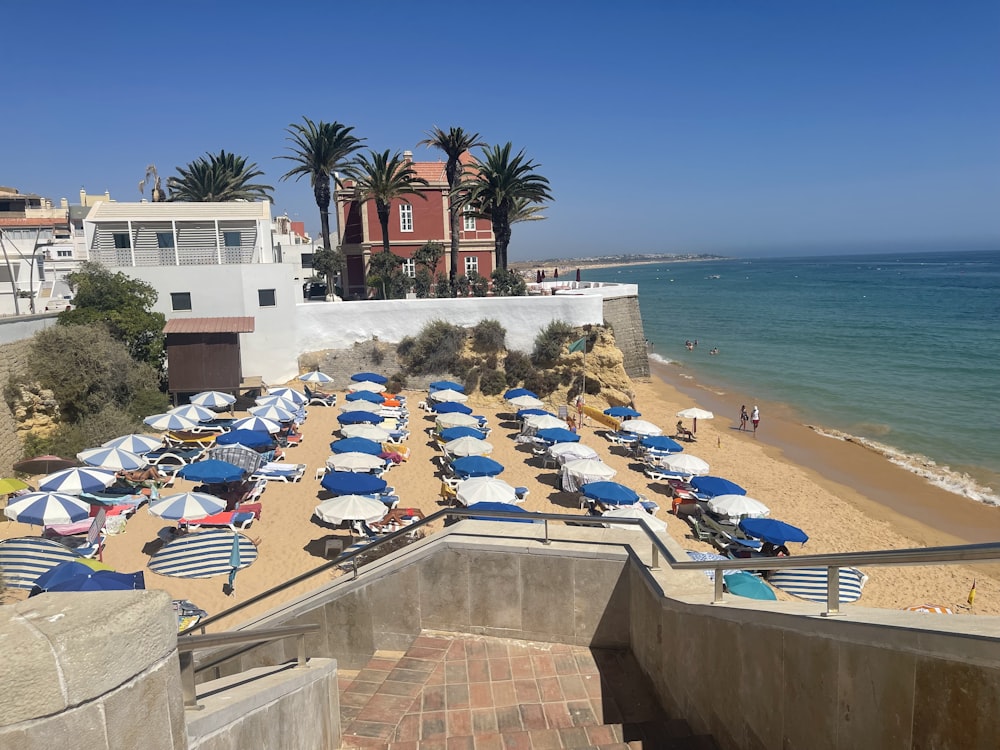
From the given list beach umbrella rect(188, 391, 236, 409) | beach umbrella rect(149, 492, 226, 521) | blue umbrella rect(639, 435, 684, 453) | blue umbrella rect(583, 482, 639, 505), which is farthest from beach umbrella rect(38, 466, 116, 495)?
blue umbrella rect(639, 435, 684, 453)

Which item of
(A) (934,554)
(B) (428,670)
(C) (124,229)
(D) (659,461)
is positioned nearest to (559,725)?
(B) (428,670)

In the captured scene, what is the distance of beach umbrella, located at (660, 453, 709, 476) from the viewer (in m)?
20.0

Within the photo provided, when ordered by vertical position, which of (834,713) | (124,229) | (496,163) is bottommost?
(834,713)

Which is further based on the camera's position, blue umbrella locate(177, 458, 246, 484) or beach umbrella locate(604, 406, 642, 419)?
beach umbrella locate(604, 406, 642, 419)

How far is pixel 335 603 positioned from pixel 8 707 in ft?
17.9

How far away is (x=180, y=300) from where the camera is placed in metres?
27.7

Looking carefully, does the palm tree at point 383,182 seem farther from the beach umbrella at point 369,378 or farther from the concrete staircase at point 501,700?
the concrete staircase at point 501,700

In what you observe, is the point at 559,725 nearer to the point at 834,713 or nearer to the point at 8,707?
the point at 834,713

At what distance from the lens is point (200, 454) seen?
20.6 metres

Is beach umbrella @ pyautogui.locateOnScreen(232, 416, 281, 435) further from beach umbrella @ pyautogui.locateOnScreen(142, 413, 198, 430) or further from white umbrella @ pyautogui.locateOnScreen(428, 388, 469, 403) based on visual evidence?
white umbrella @ pyautogui.locateOnScreen(428, 388, 469, 403)

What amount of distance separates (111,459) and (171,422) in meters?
3.53

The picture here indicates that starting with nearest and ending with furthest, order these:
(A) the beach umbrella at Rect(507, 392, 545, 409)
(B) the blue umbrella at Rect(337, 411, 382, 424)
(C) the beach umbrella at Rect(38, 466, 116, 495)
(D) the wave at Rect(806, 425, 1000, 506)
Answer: (C) the beach umbrella at Rect(38, 466, 116, 495) < (D) the wave at Rect(806, 425, 1000, 506) < (B) the blue umbrella at Rect(337, 411, 382, 424) < (A) the beach umbrella at Rect(507, 392, 545, 409)

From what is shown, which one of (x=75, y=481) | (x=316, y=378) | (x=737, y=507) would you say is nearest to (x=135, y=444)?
(x=75, y=481)

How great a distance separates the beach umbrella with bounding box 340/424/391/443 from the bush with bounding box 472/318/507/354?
10.7 meters
